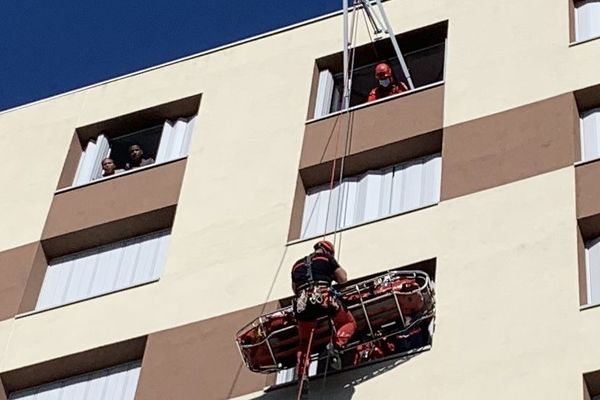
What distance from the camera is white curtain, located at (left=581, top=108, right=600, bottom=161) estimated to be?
26.1m

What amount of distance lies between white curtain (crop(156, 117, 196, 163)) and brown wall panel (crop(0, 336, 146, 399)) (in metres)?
4.88

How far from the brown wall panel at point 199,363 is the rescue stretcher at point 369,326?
27.3 inches

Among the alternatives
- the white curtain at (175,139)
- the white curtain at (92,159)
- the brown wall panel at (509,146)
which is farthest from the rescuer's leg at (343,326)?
the white curtain at (92,159)

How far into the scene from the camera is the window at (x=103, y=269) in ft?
93.8

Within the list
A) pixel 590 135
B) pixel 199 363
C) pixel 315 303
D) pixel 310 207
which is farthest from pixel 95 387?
pixel 590 135

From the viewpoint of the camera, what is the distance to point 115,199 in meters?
29.8

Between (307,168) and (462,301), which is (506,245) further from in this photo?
(307,168)

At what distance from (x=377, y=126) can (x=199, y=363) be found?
18.2 feet

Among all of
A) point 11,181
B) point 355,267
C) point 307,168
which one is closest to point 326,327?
point 355,267

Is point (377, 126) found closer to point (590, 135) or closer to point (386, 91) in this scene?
point (386, 91)

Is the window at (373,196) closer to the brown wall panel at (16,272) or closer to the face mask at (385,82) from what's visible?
the face mask at (385,82)

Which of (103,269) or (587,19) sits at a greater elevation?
(587,19)

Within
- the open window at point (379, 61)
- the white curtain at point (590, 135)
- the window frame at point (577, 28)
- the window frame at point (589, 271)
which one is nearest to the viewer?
the window frame at point (589, 271)

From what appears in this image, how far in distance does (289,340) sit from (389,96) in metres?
6.47
